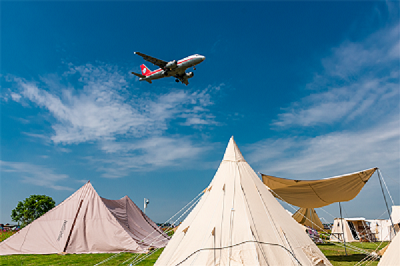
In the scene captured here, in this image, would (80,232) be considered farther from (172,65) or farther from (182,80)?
(182,80)

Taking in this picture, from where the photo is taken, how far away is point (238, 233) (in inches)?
233

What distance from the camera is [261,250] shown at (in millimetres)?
5621

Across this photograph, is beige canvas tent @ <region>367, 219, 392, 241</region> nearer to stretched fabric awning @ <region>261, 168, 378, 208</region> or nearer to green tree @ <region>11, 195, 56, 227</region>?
stretched fabric awning @ <region>261, 168, 378, 208</region>

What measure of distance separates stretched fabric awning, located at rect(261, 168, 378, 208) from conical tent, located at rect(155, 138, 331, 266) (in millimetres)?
2787

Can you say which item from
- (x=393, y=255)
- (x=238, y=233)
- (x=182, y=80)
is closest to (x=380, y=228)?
(x=393, y=255)

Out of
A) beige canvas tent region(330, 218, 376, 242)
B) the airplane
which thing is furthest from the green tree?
beige canvas tent region(330, 218, 376, 242)

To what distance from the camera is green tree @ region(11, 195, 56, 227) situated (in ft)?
116

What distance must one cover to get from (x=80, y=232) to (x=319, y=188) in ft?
35.4

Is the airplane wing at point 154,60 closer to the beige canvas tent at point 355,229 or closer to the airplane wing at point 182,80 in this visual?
the airplane wing at point 182,80

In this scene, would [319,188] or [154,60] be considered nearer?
[319,188]

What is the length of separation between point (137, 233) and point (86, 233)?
8.48 feet

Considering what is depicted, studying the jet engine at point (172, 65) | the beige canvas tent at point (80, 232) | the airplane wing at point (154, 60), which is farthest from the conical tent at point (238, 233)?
the airplane wing at point (154, 60)

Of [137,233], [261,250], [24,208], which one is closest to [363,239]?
[137,233]

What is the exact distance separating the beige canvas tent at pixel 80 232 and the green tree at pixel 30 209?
28.6 meters
